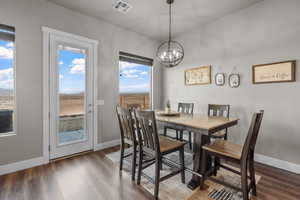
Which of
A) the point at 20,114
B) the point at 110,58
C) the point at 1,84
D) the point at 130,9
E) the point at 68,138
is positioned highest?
the point at 130,9

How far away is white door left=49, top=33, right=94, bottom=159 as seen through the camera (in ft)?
8.97

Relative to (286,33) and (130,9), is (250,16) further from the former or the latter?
(130,9)

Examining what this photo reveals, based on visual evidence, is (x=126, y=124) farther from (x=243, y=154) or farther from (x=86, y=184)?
(x=243, y=154)

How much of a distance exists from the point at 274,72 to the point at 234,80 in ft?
2.13

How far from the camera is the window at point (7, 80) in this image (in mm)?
2283

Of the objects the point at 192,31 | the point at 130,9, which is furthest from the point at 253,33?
the point at 130,9

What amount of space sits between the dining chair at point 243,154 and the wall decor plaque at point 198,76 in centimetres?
190

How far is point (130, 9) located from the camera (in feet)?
9.46

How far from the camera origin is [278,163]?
8.24 ft

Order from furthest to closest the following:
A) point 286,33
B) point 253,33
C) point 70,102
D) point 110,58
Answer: point 110,58 < point 70,102 < point 253,33 < point 286,33

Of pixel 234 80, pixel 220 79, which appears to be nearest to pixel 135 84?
pixel 220 79

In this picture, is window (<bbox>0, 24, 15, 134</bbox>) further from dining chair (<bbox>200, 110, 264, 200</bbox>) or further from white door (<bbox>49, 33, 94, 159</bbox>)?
dining chair (<bbox>200, 110, 264, 200</bbox>)

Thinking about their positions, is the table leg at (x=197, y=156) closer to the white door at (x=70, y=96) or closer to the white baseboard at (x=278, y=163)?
the white baseboard at (x=278, y=163)

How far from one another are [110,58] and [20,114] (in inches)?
79.7
